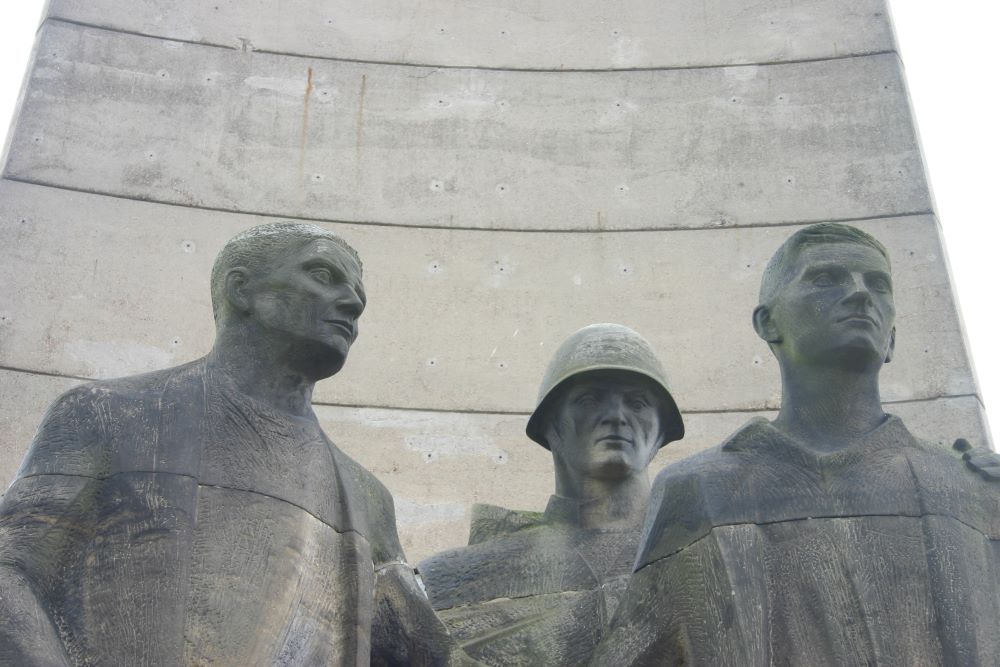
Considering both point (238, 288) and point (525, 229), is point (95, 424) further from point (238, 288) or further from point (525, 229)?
point (525, 229)

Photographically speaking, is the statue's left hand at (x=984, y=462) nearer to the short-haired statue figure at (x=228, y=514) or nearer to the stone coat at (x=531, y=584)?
the stone coat at (x=531, y=584)

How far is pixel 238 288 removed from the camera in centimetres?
555

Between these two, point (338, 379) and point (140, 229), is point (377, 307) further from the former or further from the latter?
point (140, 229)

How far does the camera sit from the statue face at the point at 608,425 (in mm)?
6855

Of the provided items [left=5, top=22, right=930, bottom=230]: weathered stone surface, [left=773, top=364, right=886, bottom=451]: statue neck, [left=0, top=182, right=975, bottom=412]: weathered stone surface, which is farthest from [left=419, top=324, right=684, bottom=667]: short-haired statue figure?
[left=5, top=22, right=930, bottom=230]: weathered stone surface

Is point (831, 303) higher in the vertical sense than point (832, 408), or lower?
higher

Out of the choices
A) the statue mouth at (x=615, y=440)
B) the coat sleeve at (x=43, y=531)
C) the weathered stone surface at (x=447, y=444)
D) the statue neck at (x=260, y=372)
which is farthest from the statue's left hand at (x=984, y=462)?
the weathered stone surface at (x=447, y=444)

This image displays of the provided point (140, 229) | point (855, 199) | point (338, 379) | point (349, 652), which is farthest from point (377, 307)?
point (349, 652)

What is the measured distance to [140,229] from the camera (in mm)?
9719

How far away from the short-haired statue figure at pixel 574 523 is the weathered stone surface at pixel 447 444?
178 centimetres

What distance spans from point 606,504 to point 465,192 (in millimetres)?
3797

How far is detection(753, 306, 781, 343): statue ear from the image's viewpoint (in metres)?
5.57

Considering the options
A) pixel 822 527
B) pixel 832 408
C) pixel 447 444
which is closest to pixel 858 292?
pixel 832 408

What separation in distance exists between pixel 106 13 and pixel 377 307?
2.69 metres
